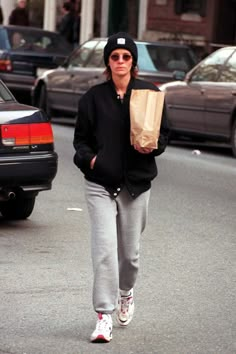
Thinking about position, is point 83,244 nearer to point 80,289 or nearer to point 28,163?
point 28,163

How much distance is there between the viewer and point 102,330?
6.87 m

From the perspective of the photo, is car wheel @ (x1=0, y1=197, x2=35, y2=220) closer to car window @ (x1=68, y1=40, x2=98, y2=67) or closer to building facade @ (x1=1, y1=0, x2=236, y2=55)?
car window @ (x1=68, y1=40, x2=98, y2=67)

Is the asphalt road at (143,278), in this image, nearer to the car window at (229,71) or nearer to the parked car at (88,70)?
the car window at (229,71)

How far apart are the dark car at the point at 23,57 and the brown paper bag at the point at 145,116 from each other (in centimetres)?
1727

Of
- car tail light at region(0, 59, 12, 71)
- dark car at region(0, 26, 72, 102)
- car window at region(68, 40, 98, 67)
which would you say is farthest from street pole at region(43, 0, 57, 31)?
car window at region(68, 40, 98, 67)

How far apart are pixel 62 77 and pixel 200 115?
4529mm

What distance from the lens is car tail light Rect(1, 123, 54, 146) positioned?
1059cm

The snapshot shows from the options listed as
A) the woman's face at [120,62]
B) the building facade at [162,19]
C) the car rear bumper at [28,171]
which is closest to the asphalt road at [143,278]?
the car rear bumper at [28,171]

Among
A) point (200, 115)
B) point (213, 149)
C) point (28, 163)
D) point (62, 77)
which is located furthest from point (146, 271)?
point (62, 77)

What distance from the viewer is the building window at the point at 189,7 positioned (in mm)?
30703

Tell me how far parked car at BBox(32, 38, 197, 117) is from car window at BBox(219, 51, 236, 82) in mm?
2119

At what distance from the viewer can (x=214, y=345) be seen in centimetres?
688

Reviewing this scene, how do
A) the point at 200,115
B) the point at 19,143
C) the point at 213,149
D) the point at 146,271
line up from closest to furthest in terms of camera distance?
the point at 146,271
the point at 19,143
the point at 200,115
the point at 213,149

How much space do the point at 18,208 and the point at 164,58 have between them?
1024cm
